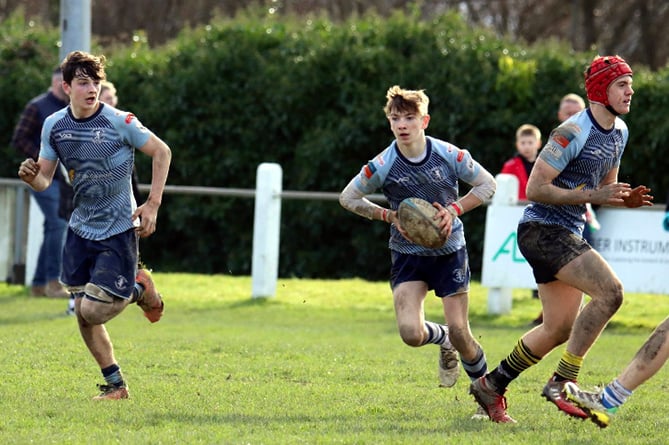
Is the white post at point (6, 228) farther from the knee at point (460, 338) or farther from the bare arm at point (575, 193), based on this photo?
the bare arm at point (575, 193)

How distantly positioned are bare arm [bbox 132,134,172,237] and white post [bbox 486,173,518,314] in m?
6.45

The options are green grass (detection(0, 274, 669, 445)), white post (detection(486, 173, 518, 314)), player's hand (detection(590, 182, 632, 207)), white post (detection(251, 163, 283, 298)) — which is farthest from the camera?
white post (detection(251, 163, 283, 298))

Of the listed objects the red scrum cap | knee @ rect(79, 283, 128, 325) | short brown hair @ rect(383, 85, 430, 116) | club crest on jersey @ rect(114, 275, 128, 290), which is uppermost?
the red scrum cap

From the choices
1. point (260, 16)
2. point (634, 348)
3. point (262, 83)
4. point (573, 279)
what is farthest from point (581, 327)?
point (260, 16)

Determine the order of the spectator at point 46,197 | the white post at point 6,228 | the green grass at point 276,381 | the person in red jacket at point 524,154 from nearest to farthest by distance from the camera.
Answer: the green grass at point 276,381, the person in red jacket at point 524,154, the spectator at point 46,197, the white post at point 6,228

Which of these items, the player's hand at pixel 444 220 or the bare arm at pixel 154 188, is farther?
the bare arm at pixel 154 188

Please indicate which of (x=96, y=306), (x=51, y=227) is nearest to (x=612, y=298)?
(x=96, y=306)

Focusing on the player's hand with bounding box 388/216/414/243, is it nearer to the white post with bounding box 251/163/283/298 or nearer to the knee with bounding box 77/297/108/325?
the knee with bounding box 77/297/108/325

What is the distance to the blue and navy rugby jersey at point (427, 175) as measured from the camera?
8016 mm

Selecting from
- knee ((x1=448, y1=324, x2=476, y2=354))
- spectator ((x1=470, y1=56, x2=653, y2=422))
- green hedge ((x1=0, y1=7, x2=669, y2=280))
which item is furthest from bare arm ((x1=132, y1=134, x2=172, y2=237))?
green hedge ((x1=0, y1=7, x2=669, y2=280))

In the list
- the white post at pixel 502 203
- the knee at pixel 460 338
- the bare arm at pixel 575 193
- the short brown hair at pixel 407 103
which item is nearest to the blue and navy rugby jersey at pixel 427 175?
the short brown hair at pixel 407 103

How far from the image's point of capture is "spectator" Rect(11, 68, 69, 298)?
13812 millimetres

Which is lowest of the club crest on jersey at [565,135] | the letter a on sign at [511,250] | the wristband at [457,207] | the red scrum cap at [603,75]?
the letter a on sign at [511,250]

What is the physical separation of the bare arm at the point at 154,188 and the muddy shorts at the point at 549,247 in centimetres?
226
